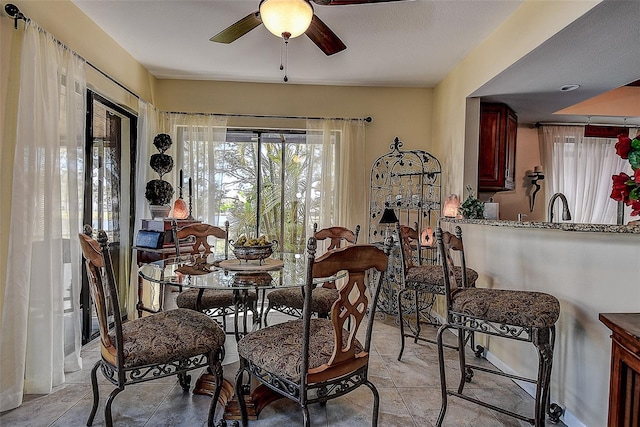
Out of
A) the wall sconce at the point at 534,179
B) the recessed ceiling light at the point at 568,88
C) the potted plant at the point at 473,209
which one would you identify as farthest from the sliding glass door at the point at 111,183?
the wall sconce at the point at 534,179

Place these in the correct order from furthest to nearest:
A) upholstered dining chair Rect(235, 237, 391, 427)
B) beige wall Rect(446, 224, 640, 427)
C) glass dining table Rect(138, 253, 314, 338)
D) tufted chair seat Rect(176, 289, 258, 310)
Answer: tufted chair seat Rect(176, 289, 258, 310), glass dining table Rect(138, 253, 314, 338), beige wall Rect(446, 224, 640, 427), upholstered dining chair Rect(235, 237, 391, 427)

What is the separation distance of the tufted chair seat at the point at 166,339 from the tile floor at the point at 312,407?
514 mm

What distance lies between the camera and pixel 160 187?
3436mm

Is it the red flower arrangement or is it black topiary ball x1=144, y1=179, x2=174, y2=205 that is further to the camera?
black topiary ball x1=144, y1=179, x2=174, y2=205

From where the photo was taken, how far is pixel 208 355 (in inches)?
68.9

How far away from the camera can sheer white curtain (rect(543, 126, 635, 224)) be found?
4.15m

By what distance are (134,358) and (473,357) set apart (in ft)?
7.90

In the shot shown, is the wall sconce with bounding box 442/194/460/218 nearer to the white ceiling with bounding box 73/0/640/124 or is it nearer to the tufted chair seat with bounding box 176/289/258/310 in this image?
the white ceiling with bounding box 73/0/640/124

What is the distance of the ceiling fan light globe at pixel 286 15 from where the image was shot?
177 centimetres

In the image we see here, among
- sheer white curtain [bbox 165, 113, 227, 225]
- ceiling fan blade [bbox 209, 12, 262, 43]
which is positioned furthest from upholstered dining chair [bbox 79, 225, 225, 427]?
sheer white curtain [bbox 165, 113, 227, 225]

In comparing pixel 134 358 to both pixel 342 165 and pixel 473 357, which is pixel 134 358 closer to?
pixel 473 357

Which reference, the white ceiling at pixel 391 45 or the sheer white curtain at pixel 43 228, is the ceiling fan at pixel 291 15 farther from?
the sheer white curtain at pixel 43 228

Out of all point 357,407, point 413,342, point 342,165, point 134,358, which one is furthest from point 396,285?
point 134,358

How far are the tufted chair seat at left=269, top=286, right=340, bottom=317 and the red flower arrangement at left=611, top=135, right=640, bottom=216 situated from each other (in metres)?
1.74
